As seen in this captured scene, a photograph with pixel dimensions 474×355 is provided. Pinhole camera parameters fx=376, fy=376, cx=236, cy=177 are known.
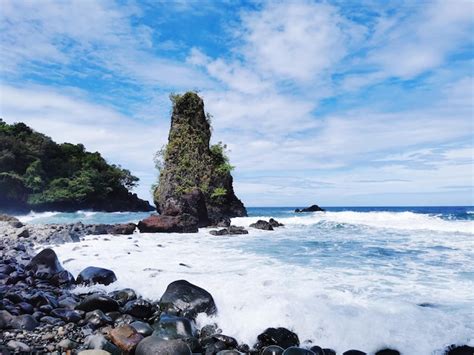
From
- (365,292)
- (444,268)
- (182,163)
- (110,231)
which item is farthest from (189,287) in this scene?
(182,163)

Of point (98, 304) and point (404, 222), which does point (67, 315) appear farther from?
point (404, 222)

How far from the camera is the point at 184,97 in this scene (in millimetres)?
25781

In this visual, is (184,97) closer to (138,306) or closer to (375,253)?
(375,253)

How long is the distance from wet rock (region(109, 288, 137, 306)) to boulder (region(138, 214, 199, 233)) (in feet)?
33.9

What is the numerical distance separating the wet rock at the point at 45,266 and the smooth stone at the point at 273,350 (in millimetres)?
4780

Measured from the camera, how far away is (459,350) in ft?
13.4

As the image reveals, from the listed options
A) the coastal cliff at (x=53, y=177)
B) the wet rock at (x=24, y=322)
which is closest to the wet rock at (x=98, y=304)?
the wet rock at (x=24, y=322)

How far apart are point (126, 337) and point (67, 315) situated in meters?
1.22

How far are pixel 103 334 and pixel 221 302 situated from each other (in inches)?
65.9

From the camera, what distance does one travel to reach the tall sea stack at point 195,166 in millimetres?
23094

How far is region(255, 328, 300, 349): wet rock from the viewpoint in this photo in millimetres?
4445

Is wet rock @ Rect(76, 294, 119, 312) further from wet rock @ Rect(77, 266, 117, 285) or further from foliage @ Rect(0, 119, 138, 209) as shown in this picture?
foliage @ Rect(0, 119, 138, 209)

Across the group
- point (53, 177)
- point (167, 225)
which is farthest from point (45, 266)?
point (53, 177)

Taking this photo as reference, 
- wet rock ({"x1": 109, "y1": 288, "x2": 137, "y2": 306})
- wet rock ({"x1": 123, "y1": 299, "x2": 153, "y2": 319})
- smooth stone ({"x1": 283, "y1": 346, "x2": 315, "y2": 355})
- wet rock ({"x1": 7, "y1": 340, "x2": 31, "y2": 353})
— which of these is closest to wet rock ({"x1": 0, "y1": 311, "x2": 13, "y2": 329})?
wet rock ({"x1": 7, "y1": 340, "x2": 31, "y2": 353})
